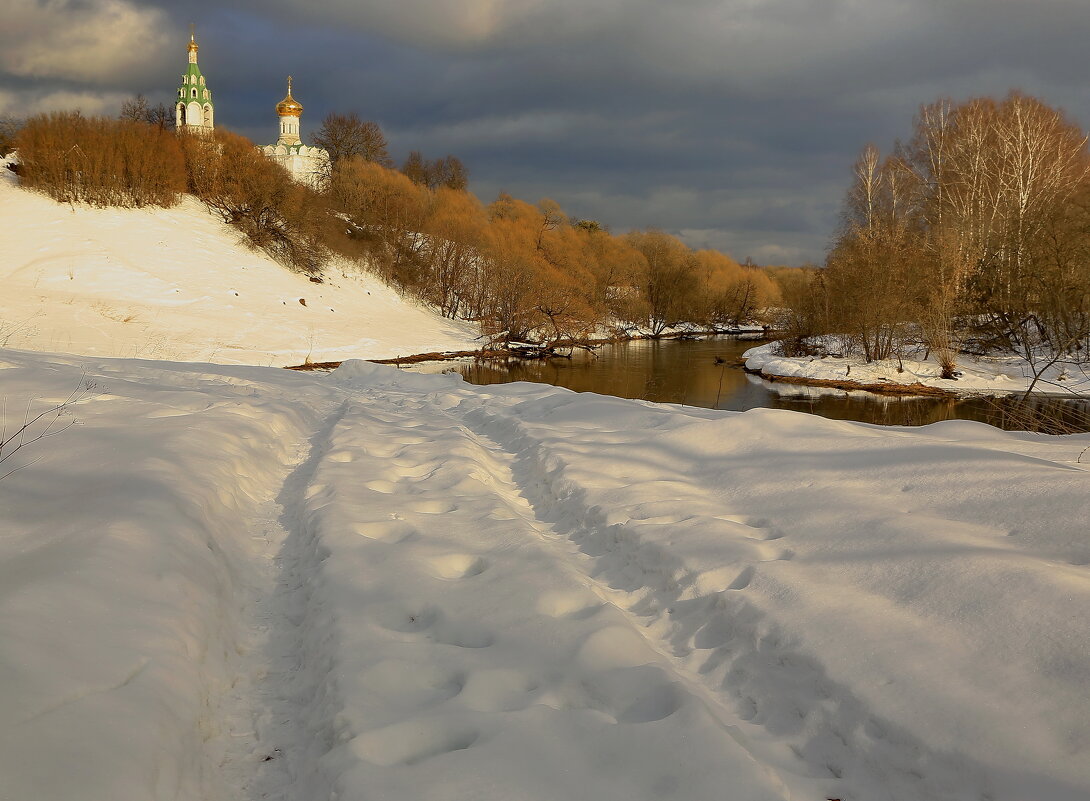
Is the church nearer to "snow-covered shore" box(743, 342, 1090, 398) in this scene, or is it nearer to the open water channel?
the open water channel

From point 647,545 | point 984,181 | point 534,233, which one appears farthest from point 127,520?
point 534,233

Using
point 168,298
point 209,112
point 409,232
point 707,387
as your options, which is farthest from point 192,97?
point 707,387

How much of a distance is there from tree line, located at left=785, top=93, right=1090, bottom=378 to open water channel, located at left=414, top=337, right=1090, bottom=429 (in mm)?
4298

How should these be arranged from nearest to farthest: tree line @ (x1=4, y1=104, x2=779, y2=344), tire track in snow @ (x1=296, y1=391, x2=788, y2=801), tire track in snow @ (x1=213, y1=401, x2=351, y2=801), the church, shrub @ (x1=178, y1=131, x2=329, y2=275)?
tire track in snow @ (x1=296, y1=391, x2=788, y2=801), tire track in snow @ (x1=213, y1=401, x2=351, y2=801), tree line @ (x1=4, y1=104, x2=779, y2=344), shrub @ (x1=178, y1=131, x2=329, y2=275), the church

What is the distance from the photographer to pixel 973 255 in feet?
70.9

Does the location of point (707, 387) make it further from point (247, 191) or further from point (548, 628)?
point (247, 191)

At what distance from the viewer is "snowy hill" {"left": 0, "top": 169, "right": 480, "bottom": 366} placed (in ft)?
66.4

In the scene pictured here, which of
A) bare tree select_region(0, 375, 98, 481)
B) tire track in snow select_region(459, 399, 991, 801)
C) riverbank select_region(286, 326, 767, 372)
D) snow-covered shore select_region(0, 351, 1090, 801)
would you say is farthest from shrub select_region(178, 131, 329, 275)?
tire track in snow select_region(459, 399, 991, 801)

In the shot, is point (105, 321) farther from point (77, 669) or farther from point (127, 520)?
point (77, 669)

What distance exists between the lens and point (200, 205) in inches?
1375

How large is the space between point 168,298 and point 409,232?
2065 centimetres

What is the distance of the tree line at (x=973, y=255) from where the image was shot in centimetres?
2097

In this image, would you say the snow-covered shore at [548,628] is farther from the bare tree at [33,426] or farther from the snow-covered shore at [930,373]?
the snow-covered shore at [930,373]

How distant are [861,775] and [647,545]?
1.98 meters
